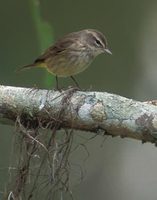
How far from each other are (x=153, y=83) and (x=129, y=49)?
45cm

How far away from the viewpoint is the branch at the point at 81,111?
446 centimetres

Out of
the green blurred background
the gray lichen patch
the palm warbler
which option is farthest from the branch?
the green blurred background

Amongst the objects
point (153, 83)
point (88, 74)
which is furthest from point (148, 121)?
point (153, 83)

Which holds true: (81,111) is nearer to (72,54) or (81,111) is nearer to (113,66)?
(72,54)

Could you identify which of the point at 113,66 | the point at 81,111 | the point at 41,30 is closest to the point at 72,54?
the point at 81,111

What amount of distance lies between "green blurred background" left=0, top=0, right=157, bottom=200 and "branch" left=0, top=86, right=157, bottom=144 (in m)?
Result: 1.54

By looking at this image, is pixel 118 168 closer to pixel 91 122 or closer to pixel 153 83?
pixel 153 83

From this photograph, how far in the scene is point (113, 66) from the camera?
7.41 meters

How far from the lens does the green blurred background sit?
6.49m

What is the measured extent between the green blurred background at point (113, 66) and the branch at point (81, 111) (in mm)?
1541

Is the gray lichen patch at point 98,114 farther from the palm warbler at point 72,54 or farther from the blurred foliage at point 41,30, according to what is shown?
the palm warbler at point 72,54

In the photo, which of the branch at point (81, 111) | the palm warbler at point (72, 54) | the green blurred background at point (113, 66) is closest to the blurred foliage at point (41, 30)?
the branch at point (81, 111)

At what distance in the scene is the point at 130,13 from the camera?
24.2ft

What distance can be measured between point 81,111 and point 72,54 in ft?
4.03
